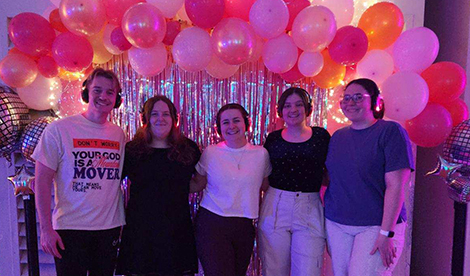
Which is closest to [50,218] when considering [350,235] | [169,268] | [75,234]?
[75,234]

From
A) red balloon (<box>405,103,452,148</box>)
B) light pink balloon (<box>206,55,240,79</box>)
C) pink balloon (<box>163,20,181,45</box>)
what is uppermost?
pink balloon (<box>163,20,181,45</box>)

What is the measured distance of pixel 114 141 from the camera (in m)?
1.91

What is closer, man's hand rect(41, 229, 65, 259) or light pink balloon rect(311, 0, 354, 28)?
man's hand rect(41, 229, 65, 259)

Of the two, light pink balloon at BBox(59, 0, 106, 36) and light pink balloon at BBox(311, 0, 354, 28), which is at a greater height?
light pink balloon at BBox(311, 0, 354, 28)

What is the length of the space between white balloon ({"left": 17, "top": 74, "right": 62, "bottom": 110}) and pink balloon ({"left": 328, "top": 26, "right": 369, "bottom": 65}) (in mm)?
2272

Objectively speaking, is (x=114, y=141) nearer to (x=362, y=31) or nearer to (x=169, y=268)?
(x=169, y=268)

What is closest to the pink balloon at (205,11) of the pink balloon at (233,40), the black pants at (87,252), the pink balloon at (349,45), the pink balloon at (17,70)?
the pink balloon at (233,40)

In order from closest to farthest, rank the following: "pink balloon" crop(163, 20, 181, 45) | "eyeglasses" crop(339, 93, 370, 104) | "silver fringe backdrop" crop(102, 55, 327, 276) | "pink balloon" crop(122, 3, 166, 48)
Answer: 1. "eyeglasses" crop(339, 93, 370, 104)
2. "pink balloon" crop(122, 3, 166, 48)
3. "pink balloon" crop(163, 20, 181, 45)
4. "silver fringe backdrop" crop(102, 55, 327, 276)

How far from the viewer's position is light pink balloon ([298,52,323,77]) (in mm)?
2176

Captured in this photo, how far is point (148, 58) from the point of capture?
2152 millimetres

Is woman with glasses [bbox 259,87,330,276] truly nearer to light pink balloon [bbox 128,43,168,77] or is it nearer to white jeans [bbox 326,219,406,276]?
white jeans [bbox 326,219,406,276]

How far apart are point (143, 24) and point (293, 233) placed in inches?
70.4

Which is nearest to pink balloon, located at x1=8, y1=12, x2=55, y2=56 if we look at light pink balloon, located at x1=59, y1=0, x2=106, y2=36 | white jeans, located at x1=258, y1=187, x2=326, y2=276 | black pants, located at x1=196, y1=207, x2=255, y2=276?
Answer: light pink balloon, located at x1=59, y1=0, x2=106, y2=36

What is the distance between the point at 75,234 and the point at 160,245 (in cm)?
53
